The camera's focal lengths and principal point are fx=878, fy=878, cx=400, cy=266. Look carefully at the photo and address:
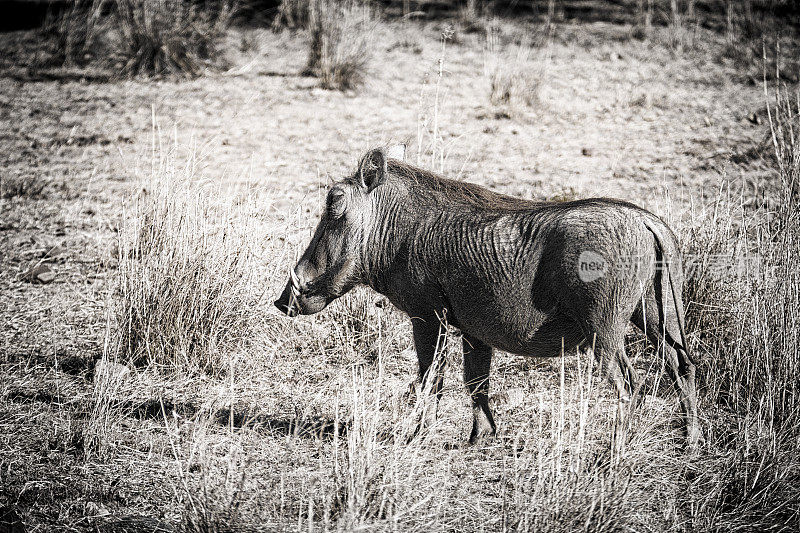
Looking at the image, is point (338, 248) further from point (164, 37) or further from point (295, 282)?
point (164, 37)

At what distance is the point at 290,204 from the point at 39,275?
1.85 m

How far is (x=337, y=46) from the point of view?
9.34 metres

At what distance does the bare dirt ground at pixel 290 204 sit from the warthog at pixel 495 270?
0.75 ft

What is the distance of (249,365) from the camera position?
486 cm

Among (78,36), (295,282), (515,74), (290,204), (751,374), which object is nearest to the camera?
(295,282)

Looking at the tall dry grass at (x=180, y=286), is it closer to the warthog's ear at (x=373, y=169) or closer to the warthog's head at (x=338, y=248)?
the warthog's head at (x=338, y=248)

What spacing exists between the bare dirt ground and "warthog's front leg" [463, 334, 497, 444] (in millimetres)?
97

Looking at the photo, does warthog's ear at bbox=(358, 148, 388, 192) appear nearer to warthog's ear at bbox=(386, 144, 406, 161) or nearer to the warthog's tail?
warthog's ear at bbox=(386, 144, 406, 161)

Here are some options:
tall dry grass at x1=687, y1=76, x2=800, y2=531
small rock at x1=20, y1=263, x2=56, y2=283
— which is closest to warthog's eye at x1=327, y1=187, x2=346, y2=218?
tall dry grass at x1=687, y1=76, x2=800, y2=531

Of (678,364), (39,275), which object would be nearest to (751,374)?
(678,364)

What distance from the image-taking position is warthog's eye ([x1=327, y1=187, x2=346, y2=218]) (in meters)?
4.09

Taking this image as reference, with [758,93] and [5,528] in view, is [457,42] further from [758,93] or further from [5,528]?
[5,528]

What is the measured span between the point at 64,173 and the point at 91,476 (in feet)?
14.8

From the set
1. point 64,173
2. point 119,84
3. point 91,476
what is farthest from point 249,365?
point 119,84
